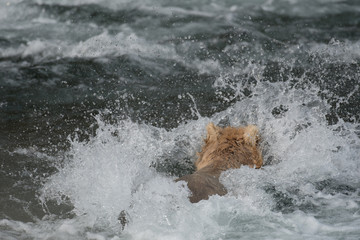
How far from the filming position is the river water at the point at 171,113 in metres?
4.44

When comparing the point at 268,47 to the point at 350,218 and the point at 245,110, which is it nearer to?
the point at 245,110

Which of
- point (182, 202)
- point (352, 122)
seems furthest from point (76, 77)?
point (182, 202)

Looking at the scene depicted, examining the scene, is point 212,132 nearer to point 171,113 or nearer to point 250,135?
point 250,135

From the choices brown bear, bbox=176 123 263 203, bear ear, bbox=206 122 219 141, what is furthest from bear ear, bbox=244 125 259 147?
bear ear, bbox=206 122 219 141

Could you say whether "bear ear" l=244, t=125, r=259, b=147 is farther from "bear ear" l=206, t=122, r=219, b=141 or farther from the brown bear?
"bear ear" l=206, t=122, r=219, b=141

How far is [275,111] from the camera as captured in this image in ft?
25.4

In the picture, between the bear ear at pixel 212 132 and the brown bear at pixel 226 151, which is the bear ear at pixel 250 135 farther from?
the bear ear at pixel 212 132

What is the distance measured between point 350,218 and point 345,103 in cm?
397

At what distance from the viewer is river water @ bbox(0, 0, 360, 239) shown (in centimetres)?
444

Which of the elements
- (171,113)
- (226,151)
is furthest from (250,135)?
(171,113)

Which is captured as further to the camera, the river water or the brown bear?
the brown bear

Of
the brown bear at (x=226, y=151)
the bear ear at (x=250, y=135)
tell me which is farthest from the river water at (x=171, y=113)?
the bear ear at (x=250, y=135)

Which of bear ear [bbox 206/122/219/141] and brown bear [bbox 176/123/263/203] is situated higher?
bear ear [bbox 206/122/219/141]

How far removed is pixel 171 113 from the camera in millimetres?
7859
